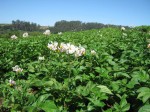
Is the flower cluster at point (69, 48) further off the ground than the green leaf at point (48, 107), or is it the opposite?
the flower cluster at point (69, 48)

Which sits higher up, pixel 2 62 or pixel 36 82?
pixel 36 82

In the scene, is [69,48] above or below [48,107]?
above

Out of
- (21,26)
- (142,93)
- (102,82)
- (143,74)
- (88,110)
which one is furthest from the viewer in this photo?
(21,26)

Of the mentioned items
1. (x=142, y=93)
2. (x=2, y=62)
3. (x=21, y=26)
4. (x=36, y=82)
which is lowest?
(x=21, y=26)

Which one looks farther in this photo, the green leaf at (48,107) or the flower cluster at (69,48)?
the flower cluster at (69,48)

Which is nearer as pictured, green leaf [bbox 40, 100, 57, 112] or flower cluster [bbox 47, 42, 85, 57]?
green leaf [bbox 40, 100, 57, 112]

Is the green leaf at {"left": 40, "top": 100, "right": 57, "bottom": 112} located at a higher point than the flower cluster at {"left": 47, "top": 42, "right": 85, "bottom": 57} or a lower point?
lower

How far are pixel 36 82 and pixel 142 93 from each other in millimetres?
1234

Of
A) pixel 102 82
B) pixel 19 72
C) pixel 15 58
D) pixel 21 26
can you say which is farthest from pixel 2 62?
pixel 21 26

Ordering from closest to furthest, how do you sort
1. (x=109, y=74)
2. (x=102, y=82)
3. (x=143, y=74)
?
(x=143, y=74) → (x=102, y=82) → (x=109, y=74)

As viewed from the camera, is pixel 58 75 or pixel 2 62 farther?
pixel 2 62

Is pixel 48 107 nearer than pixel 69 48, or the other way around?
pixel 48 107

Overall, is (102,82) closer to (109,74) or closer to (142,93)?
(109,74)

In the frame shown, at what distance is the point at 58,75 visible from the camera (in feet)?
11.3
